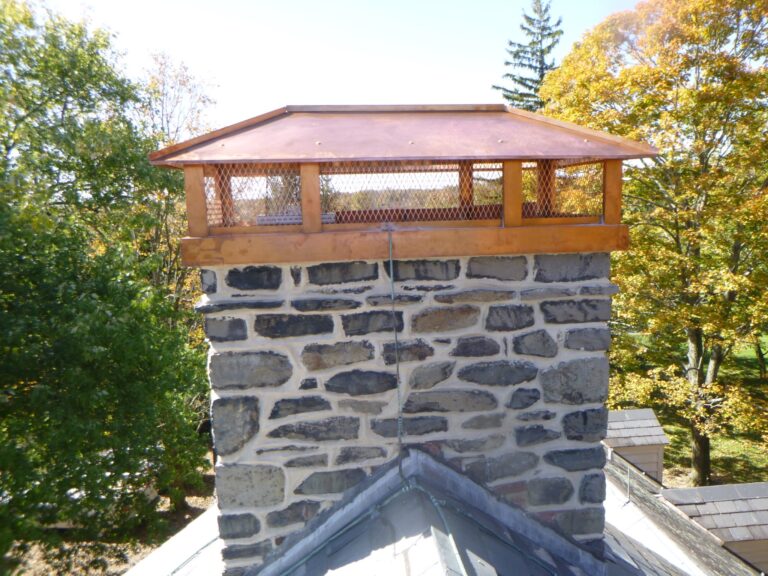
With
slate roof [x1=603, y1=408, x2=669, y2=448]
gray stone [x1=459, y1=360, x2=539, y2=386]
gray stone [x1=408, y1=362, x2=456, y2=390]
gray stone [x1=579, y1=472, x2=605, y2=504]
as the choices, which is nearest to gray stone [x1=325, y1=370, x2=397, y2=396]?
gray stone [x1=408, y1=362, x2=456, y2=390]

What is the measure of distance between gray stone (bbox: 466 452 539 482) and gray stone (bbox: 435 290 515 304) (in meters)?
0.64

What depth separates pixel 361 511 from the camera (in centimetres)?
197

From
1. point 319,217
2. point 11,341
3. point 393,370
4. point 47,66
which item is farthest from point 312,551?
point 47,66

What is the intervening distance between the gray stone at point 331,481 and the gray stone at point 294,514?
52mm

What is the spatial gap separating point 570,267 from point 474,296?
40cm

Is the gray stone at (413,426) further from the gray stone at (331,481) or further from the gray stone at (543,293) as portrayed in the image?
the gray stone at (543,293)

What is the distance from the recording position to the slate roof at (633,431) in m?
6.25

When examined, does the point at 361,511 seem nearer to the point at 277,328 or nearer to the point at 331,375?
the point at 331,375

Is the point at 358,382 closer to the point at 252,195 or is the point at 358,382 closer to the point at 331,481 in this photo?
the point at 331,481

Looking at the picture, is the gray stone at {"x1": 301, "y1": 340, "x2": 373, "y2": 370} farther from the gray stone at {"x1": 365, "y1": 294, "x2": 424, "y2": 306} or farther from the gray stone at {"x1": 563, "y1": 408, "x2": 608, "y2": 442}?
the gray stone at {"x1": 563, "y1": 408, "x2": 608, "y2": 442}

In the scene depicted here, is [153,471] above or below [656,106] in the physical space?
below

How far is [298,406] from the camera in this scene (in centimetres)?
195

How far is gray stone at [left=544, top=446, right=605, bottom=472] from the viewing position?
2129 millimetres

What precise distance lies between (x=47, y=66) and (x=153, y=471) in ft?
22.2
